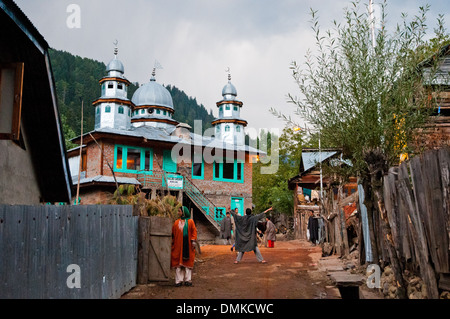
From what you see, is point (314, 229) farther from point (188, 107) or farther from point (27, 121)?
point (188, 107)

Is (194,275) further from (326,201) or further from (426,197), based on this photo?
(426,197)

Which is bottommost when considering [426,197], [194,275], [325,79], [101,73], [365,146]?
[194,275]

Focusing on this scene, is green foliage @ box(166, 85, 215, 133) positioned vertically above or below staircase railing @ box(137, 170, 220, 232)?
above

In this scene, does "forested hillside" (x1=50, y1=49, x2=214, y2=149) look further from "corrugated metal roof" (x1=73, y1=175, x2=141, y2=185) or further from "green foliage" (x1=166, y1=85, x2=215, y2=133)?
"corrugated metal roof" (x1=73, y1=175, x2=141, y2=185)

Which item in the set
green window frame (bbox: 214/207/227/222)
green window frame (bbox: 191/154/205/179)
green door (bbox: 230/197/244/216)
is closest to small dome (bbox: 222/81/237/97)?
green window frame (bbox: 191/154/205/179)

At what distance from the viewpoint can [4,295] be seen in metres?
5.48

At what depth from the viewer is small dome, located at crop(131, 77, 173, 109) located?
125ft

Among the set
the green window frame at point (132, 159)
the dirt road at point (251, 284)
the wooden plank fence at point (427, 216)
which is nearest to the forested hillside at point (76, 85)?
the green window frame at point (132, 159)

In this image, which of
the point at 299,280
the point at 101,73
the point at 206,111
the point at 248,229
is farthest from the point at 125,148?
the point at 206,111

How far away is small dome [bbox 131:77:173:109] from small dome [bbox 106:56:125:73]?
4026 mm

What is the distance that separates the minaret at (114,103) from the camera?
Answer: 32.9 m

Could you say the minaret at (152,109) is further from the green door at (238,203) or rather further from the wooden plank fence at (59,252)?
the wooden plank fence at (59,252)

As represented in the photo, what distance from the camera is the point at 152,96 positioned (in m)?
38.2
